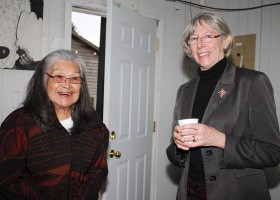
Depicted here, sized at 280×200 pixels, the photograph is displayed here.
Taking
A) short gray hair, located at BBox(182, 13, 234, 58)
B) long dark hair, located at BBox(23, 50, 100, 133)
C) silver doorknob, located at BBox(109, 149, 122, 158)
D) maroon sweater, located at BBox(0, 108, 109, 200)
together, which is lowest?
silver doorknob, located at BBox(109, 149, 122, 158)

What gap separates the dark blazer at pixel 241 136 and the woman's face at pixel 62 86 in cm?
87

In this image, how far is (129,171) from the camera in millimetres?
2957

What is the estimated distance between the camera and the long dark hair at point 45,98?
1.63 metres

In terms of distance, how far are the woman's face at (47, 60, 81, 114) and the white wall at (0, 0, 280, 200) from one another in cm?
137

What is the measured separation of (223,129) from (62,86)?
1.02 meters

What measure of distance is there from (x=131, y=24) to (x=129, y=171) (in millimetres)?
1637

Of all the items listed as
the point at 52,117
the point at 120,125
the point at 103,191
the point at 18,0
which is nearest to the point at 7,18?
the point at 18,0

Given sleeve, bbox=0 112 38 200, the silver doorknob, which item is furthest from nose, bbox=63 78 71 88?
the silver doorknob

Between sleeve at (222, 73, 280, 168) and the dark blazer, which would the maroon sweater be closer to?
the dark blazer

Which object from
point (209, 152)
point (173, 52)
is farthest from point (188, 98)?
point (173, 52)

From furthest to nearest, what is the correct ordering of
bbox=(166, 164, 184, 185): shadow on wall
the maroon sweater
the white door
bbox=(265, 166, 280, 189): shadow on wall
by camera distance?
1. bbox=(166, 164, 184, 185): shadow on wall
2. bbox=(265, 166, 280, 189): shadow on wall
3. the white door
4. the maroon sweater

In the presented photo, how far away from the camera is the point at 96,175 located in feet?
5.84

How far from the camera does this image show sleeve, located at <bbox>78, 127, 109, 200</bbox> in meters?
1.71

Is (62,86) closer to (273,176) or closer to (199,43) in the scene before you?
(199,43)
